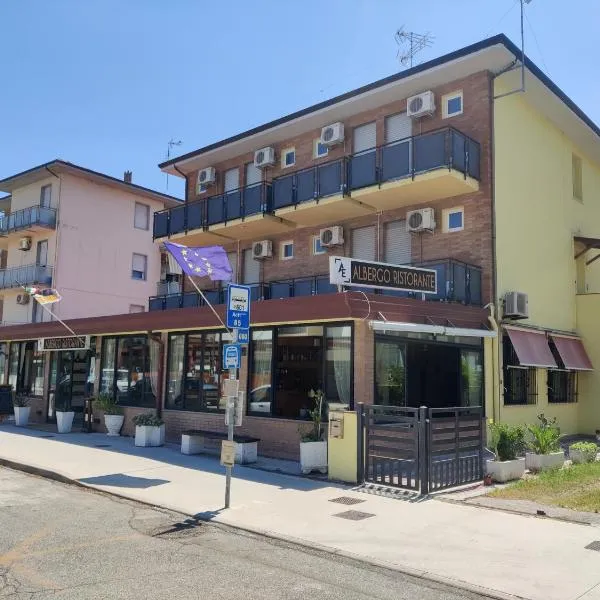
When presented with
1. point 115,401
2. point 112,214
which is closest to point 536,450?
point 115,401

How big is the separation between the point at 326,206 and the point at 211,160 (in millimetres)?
7282

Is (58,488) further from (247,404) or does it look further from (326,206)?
(326,206)

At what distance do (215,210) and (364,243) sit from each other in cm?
562

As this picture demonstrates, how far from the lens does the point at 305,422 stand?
42.4 feet

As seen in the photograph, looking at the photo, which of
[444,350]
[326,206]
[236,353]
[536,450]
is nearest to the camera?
[236,353]

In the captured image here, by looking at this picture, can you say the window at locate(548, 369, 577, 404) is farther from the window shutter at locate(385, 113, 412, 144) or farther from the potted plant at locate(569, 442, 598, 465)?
the window shutter at locate(385, 113, 412, 144)

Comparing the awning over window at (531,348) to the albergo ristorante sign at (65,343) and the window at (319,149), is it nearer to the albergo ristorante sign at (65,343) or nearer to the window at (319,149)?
the window at (319,149)

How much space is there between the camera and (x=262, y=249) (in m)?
20.4

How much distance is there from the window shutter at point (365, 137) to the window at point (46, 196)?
62.7ft

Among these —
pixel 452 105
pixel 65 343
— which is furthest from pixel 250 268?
pixel 452 105

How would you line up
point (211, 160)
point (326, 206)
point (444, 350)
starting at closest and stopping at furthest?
1. point (444, 350)
2. point (326, 206)
3. point (211, 160)

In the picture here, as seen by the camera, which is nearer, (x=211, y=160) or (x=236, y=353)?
(x=236, y=353)

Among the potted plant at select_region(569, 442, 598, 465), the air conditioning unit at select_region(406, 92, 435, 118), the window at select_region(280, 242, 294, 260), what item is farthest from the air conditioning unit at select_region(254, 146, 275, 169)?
the potted plant at select_region(569, 442, 598, 465)

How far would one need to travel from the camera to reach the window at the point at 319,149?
19.4 m
